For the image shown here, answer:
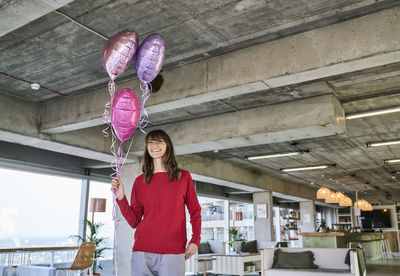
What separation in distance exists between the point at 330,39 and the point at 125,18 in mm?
1978

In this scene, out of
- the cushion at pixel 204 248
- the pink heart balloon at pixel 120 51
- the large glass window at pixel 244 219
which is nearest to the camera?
the pink heart balloon at pixel 120 51

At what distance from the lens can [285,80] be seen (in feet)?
12.6

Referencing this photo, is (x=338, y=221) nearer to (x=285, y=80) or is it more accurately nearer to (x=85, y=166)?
(x=85, y=166)

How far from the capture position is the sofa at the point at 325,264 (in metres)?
5.14

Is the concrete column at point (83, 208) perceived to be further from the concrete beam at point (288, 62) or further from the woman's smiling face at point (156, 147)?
the woman's smiling face at point (156, 147)

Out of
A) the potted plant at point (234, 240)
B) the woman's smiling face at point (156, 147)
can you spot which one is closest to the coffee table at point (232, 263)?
the potted plant at point (234, 240)

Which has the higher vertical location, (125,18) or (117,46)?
(125,18)

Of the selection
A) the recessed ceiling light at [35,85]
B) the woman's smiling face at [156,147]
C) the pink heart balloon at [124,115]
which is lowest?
the woman's smiling face at [156,147]

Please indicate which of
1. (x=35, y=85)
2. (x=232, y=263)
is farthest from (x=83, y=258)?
(x=232, y=263)

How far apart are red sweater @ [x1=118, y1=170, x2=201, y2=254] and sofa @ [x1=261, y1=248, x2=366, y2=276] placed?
410 centimetres

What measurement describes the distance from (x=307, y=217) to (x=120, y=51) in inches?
541

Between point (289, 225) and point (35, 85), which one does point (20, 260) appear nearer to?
point (35, 85)

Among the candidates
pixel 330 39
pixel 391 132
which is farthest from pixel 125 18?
pixel 391 132

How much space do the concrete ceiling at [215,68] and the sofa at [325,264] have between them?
1853 millimetres
